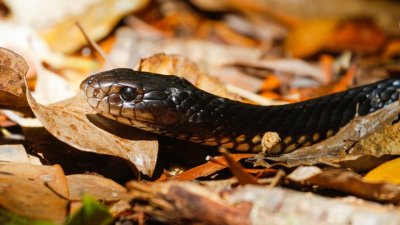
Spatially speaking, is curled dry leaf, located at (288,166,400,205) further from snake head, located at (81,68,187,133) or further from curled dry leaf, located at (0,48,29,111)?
curled dry leaf, located at (0,48,29,111)

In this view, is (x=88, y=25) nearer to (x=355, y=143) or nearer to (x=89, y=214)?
(x=355, y=143)

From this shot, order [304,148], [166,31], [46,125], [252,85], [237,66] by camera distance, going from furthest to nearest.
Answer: [166,31] < [237,66] < [252,85] < [304,148] < [46,125]

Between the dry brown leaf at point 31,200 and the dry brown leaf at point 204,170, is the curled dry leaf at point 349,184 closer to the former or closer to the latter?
the dry brown leaf at point 204,170

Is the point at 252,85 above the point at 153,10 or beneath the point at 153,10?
beneath

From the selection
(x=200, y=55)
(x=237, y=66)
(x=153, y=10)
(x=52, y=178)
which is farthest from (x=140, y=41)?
(x=52, y=178)

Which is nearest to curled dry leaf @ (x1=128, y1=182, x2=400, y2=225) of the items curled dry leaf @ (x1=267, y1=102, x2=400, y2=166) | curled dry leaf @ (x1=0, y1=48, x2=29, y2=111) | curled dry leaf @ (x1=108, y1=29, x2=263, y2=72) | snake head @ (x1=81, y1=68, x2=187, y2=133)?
curled dry leaf @ (x1=267, y1=102, x2=400, y2=166)

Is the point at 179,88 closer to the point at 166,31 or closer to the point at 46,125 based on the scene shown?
the point at 46,125
